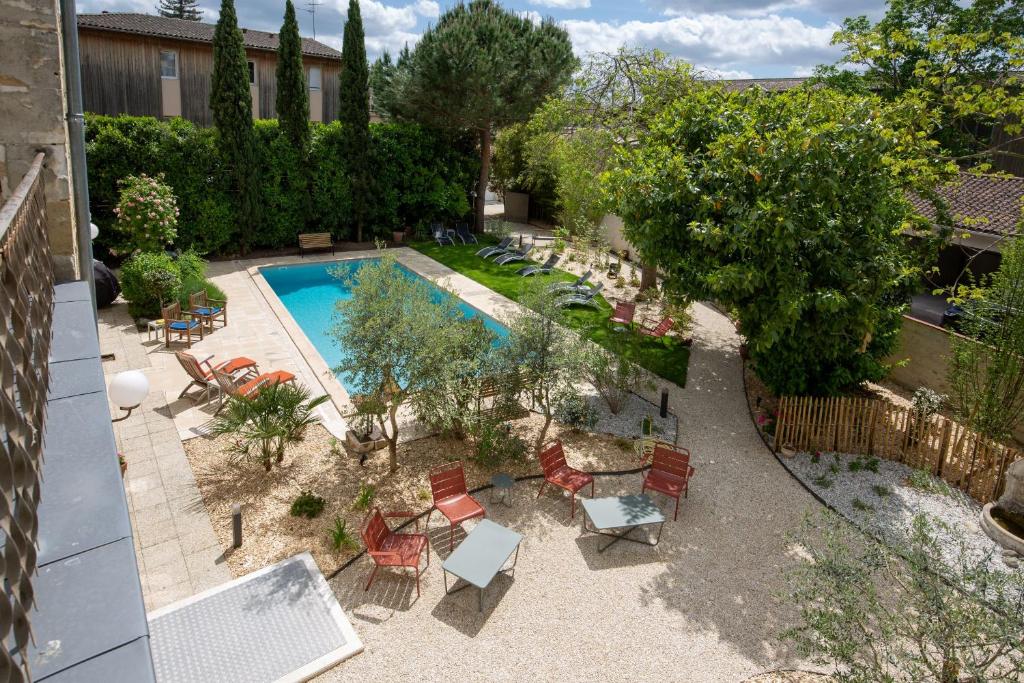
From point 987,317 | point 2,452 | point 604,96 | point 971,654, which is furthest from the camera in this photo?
point 604,96

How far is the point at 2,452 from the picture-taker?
230 centimetres

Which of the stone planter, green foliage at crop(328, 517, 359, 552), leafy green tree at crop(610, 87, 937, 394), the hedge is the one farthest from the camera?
the stone planter

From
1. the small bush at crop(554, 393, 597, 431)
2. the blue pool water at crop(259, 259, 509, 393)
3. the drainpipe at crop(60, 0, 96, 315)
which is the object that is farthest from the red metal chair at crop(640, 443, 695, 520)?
the drainpipe at crop(60, 0, 96, 315)

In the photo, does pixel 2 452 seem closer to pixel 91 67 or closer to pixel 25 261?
pixel 25 261

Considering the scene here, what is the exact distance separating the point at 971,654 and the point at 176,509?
10.2m

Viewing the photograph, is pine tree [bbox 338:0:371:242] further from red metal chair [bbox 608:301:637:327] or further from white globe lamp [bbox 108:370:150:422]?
white globe lamp [bbox 108:370:150:422]

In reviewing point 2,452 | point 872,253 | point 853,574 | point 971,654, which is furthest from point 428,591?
point 872,253

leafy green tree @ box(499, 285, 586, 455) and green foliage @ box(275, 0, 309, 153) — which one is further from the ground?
green foliage @ box(275, 0, 309, 153)

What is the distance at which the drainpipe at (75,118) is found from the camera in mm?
6781

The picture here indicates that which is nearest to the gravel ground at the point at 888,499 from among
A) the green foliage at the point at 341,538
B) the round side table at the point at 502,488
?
the round side table at the point at 502,488

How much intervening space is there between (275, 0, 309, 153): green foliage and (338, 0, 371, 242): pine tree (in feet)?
5.84

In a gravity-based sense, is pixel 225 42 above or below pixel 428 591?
above

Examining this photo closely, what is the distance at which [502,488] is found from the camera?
11.2 metres

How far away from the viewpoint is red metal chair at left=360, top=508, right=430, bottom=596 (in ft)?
28.7
